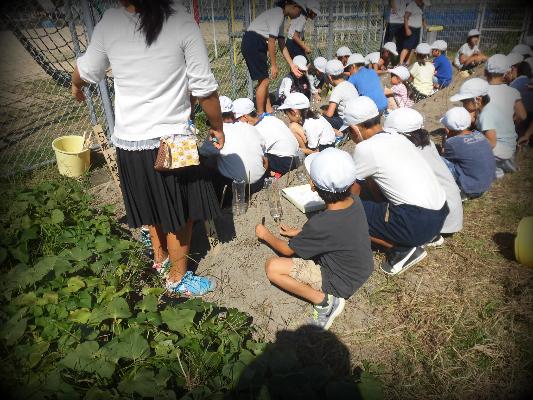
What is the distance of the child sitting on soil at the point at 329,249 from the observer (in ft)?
6.64

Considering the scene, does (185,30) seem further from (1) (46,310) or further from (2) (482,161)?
(2) (482,161)

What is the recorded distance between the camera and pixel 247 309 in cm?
242

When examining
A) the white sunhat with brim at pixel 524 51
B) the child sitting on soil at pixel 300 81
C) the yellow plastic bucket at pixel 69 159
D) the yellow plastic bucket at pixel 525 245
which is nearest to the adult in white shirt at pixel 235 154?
the yellow plastic bucket at pixel 69 159

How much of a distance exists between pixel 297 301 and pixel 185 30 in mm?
1777

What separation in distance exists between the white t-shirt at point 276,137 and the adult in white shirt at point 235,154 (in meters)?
0.23

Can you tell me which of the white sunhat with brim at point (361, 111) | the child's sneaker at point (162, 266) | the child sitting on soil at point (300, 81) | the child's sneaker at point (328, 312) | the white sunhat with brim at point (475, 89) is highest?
the white sunhat with brim at point (361, 111)

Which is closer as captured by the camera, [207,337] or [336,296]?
[207,337]

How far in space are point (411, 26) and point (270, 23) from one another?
476 centimetres

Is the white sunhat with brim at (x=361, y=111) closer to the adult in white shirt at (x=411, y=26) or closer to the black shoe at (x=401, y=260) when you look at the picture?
the black shoe at (x=401, y=260)

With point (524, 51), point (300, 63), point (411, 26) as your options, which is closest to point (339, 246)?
point (300, 63)

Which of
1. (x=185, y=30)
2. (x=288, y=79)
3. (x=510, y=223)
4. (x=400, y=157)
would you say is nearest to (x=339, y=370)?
(x=400, y=157)

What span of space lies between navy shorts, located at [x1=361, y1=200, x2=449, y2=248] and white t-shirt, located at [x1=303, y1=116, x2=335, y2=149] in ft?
5.63

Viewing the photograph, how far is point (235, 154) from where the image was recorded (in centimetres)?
329

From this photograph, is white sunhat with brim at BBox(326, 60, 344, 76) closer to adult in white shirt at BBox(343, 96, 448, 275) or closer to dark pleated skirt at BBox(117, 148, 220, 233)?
adult in white shirt at BBox(343, 96, 448, 275)
